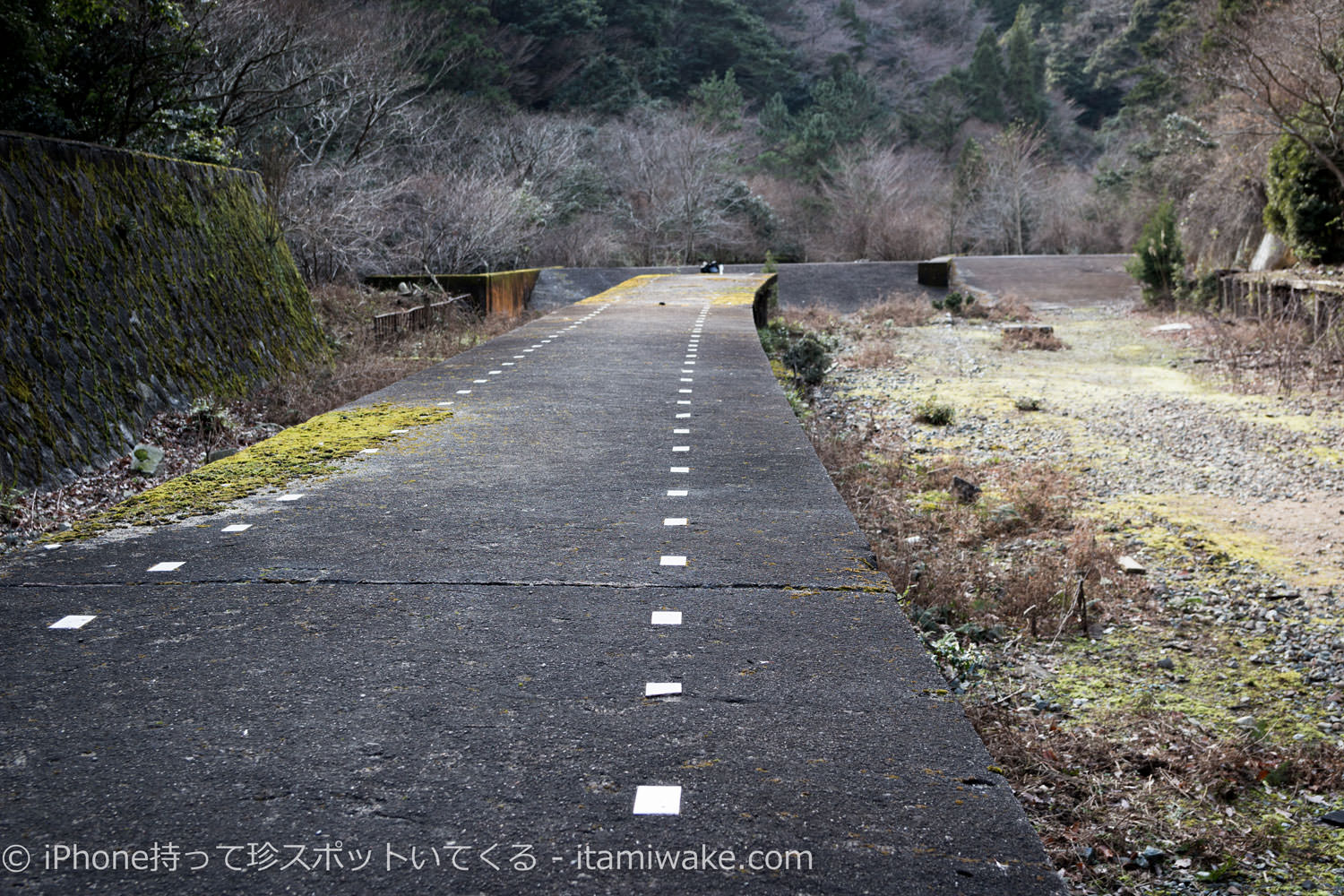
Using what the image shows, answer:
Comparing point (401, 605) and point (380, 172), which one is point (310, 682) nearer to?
point (401, 605)

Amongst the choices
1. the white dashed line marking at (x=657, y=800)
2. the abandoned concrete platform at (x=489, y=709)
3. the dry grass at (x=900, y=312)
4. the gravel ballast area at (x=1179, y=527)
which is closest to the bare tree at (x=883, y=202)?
the dry grass at (x=900, y=312)

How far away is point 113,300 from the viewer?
25.2 feet

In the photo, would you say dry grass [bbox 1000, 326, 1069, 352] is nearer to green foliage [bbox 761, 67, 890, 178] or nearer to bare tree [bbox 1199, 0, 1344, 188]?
bare tree [bbox 1199, 0, 1344, 188]

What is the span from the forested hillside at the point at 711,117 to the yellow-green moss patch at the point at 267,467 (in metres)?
4.29

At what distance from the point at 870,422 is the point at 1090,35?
4625cm

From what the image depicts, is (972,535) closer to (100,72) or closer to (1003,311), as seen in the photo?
(100,72)

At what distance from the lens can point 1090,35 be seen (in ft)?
163

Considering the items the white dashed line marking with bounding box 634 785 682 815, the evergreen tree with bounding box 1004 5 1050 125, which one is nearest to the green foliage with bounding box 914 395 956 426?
the white dashed line marking with bounding box 634 785 682 815

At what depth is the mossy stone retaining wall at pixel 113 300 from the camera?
648cm

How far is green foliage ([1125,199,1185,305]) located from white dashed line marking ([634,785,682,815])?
2268 cm

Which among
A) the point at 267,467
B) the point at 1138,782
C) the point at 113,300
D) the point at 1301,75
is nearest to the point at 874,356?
the point at 1301,75

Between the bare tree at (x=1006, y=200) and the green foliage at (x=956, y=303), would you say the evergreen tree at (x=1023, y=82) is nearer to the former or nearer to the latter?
the bare tree at (x=1006, y=200)

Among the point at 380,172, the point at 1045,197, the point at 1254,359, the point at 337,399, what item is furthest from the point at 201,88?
the point at 1045,197

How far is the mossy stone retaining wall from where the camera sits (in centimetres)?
648
